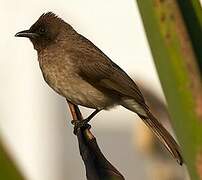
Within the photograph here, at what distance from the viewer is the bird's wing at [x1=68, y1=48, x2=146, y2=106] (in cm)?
182

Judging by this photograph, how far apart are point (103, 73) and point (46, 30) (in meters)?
0.38

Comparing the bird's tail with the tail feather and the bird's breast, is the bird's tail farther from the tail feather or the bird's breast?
the bird's breast

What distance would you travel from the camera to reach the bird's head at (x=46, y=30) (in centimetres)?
222

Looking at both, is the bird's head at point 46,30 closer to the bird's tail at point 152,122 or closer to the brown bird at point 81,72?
the brown bird at point 81,72

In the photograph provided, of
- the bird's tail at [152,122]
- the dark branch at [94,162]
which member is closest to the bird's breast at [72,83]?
the bird's tail at [152,122]

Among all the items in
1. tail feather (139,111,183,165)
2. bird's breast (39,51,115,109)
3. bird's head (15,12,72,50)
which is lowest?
tail feather (139,111,183,165)

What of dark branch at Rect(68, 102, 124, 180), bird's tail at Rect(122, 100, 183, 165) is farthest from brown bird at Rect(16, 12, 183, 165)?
dark branch at Rect(68, 102, 124, 180)

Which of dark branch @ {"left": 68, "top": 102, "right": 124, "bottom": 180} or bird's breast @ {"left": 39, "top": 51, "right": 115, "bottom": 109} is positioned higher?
dark branch @ {"left": 68, "top": 102, "right": 124, "bottom": 180}

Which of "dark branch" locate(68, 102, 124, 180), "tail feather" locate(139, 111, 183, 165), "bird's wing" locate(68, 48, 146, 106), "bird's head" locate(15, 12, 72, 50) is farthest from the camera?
"bird's head" locate(15, 12, 72, 50)

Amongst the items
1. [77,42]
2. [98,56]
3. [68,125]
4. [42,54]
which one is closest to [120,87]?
[98,56]

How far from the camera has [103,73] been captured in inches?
78.1

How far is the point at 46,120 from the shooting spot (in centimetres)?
338

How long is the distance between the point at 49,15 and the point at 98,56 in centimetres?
34

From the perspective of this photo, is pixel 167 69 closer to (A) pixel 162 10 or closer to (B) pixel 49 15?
(A) pixel 162 10
